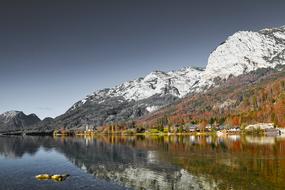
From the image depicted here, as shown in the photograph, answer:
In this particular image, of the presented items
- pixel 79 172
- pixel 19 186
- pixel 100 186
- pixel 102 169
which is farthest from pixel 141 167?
pixel 19 186

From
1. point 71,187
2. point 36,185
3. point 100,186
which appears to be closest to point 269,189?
point 100,186

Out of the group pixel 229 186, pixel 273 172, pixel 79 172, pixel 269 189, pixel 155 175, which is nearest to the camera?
pixel 269 189

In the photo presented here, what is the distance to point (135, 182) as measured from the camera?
86.7 meters

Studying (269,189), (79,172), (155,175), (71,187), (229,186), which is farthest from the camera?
(79,172)

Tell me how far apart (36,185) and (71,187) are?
9677mm

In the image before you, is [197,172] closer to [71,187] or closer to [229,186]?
[229,186]

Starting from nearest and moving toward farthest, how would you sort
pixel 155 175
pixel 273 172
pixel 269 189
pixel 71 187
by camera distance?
pixel 269 189 → pixel 71 187 → pixel 273 172 → pixel 155 175

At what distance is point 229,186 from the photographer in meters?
75.9

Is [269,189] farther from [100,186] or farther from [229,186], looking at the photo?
[100,186]

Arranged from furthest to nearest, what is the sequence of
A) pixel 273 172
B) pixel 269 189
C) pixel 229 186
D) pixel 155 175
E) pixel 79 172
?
1. pixel 79 172
2. pixel 155 175
3. pixel 273 172
4. pixel 229 186
5. pixel 269 189

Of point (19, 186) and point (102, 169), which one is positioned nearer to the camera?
point (19, 186)

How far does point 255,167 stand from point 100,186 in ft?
151

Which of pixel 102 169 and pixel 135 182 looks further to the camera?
pixel 102 169

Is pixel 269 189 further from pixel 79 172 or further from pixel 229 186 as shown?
pixel 79 172
